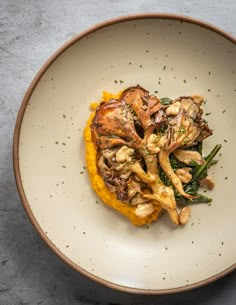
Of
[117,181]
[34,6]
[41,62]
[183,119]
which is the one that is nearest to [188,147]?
[183,119]

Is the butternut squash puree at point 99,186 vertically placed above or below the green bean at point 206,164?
below

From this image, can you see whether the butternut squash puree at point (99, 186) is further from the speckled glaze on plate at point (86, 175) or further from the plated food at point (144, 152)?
the speckled glaze on plate at point (86, 175)

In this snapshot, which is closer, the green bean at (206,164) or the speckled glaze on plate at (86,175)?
the speckled glaze on plate at (86,175)

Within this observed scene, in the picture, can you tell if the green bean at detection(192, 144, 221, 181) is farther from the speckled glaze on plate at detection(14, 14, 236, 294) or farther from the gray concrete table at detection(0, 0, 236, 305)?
the gray concrete table at detection(0, 0, 236, 305)

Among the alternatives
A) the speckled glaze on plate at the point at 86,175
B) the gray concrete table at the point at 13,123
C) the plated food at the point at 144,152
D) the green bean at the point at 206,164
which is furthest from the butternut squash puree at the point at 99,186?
the gray concrete table at the point at 13,123

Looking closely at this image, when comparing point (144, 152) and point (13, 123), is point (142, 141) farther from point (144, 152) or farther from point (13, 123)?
point (13, 123)

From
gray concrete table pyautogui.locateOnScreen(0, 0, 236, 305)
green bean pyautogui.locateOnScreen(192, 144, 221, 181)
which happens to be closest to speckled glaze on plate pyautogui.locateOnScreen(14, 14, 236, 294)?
green bean pyautogui.locateOnScreen(192, 144, 221, 181)

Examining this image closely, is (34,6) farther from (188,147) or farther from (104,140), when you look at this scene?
(188,147)
